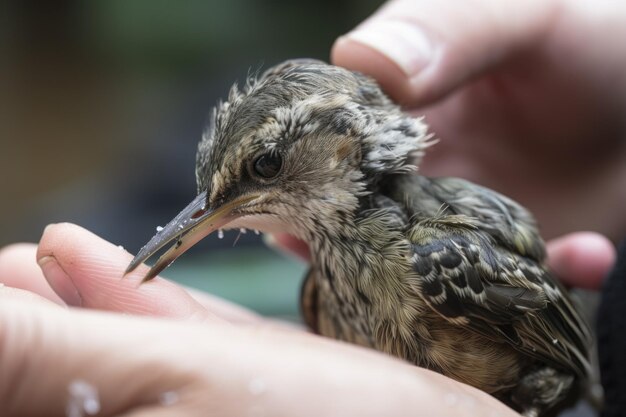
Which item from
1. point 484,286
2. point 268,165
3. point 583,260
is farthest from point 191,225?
point 583,260

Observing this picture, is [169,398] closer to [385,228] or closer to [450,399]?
[450,399]

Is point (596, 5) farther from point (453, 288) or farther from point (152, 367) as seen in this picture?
point (152, 367)

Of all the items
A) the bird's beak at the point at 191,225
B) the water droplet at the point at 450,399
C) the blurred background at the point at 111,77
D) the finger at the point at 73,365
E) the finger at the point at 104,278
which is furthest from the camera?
the blurred background at the point at 111,77

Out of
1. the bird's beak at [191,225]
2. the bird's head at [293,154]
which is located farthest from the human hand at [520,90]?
the bird's beak at [191,225]

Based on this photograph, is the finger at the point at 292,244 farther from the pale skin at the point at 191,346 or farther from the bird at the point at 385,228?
the bird at the point at 385,228

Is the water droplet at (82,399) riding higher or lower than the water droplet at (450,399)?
higher

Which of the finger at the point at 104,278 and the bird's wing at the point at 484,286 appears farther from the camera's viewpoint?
the bird's wing at the point at 484,286
